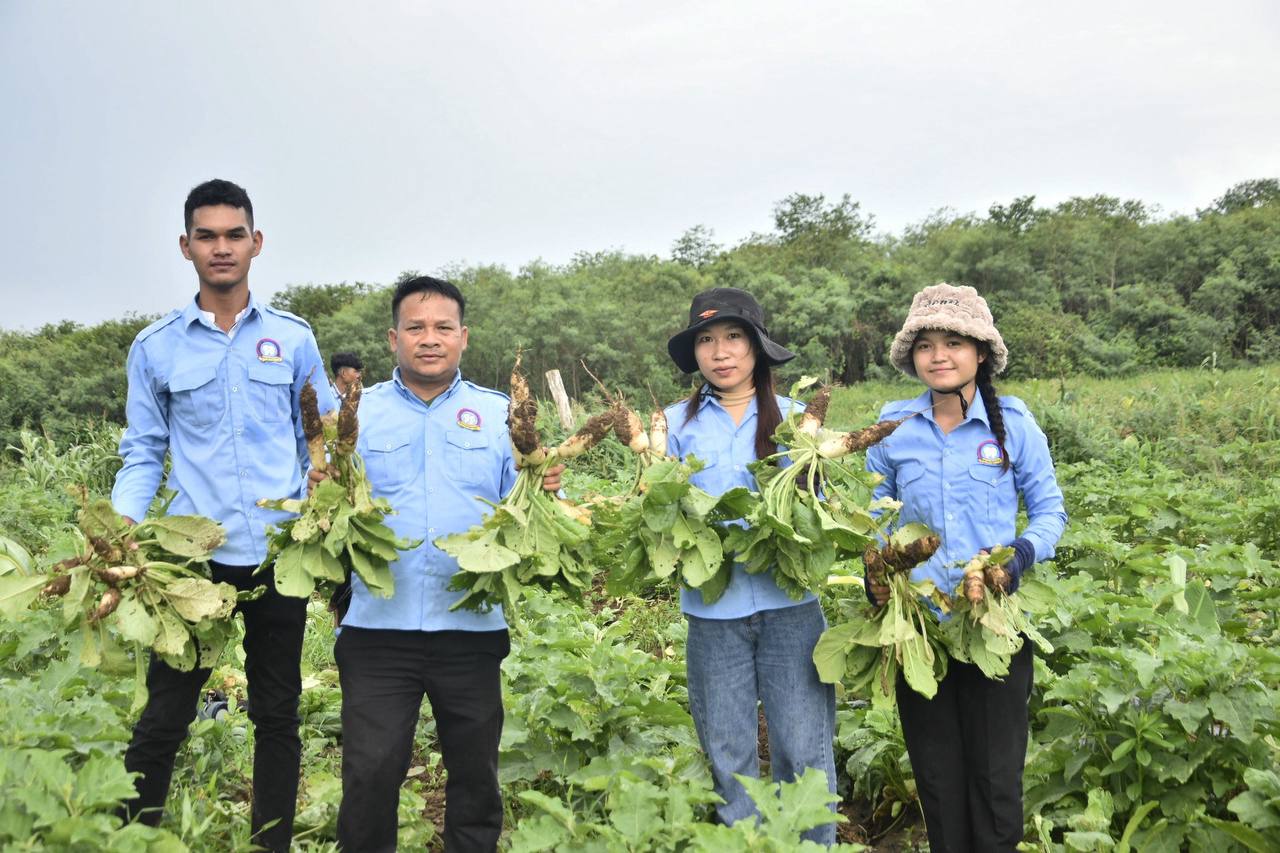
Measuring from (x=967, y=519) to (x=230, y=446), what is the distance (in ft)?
7.49

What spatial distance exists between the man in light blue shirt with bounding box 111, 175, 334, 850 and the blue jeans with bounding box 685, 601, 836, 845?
1312 mm

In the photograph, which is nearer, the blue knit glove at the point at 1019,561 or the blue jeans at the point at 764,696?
the blue knit glove at the point at 1019,561

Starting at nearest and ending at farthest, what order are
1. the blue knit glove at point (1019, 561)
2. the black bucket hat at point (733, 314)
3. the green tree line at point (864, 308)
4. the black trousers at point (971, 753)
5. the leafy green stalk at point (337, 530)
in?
the leafy green stalk at point (337, 530) < the blue knit glove at point (1019, 561) < the black trousers at point (971, 753) < the black bucket hat at point (733, 314) < the green tree line at point (864, 308)

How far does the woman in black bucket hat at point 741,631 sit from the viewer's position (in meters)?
2.86

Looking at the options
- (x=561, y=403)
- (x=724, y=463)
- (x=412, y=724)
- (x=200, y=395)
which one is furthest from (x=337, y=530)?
(x=561, y=403)

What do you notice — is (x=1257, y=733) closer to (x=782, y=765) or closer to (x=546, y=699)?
(x=782, y=765)

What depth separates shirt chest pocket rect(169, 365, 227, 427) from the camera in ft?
9.70

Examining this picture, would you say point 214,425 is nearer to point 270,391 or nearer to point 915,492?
point 270,391

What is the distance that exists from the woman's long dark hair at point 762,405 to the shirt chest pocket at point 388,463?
2.91 feet

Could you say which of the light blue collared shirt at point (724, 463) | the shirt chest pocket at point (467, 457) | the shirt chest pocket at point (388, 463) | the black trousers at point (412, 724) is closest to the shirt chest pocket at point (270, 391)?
the shirt chest pocket at point (388, 463)

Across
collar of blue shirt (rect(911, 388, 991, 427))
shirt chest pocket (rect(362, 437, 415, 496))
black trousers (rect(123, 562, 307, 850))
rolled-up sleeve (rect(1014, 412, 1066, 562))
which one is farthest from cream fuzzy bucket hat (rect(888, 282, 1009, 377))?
black trousers (rect(123, 562, 307, 850))

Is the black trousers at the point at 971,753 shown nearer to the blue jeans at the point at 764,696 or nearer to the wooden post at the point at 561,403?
the blue jeans at the point at 764,696

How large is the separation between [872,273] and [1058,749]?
27197 millimetres

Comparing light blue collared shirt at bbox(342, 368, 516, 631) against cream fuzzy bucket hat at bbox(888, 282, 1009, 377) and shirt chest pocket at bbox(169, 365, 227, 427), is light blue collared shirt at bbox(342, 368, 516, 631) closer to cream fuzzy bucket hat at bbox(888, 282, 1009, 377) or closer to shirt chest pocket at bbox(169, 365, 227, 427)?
shirt chest pocket at bbox(169, 365, 227, 427)
